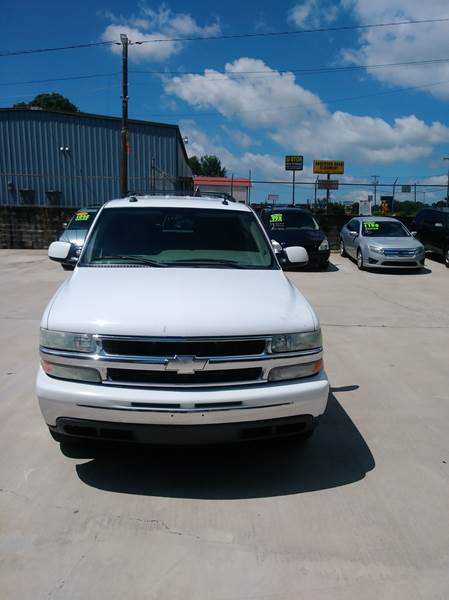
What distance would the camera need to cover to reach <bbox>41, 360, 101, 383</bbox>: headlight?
2963 millimetres

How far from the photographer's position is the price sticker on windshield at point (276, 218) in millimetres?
15180

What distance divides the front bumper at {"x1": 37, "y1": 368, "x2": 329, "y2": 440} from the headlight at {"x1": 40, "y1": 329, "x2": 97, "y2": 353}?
0.69ft

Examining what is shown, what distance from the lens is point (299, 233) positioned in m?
14.3

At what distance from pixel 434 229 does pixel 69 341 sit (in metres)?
15.0

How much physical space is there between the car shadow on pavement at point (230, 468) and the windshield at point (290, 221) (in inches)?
457

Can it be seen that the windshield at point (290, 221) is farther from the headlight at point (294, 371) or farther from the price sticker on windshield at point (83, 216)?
the headlight at point (294, 371)

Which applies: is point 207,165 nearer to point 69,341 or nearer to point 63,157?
point 63,157

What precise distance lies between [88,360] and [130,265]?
4.09ft

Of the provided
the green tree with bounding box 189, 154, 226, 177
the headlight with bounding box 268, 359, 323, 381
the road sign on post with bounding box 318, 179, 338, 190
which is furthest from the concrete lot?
the green tree with bounding box 189, 154, 226, 177

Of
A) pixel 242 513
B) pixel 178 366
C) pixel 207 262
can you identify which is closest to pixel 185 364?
pixel 178 366

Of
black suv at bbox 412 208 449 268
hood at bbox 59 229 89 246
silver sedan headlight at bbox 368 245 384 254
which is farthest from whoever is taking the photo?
black suv at bbox 412 208 449 268

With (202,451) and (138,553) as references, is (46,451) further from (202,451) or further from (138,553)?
(138,553)

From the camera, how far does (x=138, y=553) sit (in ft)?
8.46

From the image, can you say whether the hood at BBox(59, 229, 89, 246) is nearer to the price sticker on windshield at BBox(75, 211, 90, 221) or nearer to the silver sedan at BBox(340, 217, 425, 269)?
the price sticker on windshield at BBox(75, 211, 90, 221)
